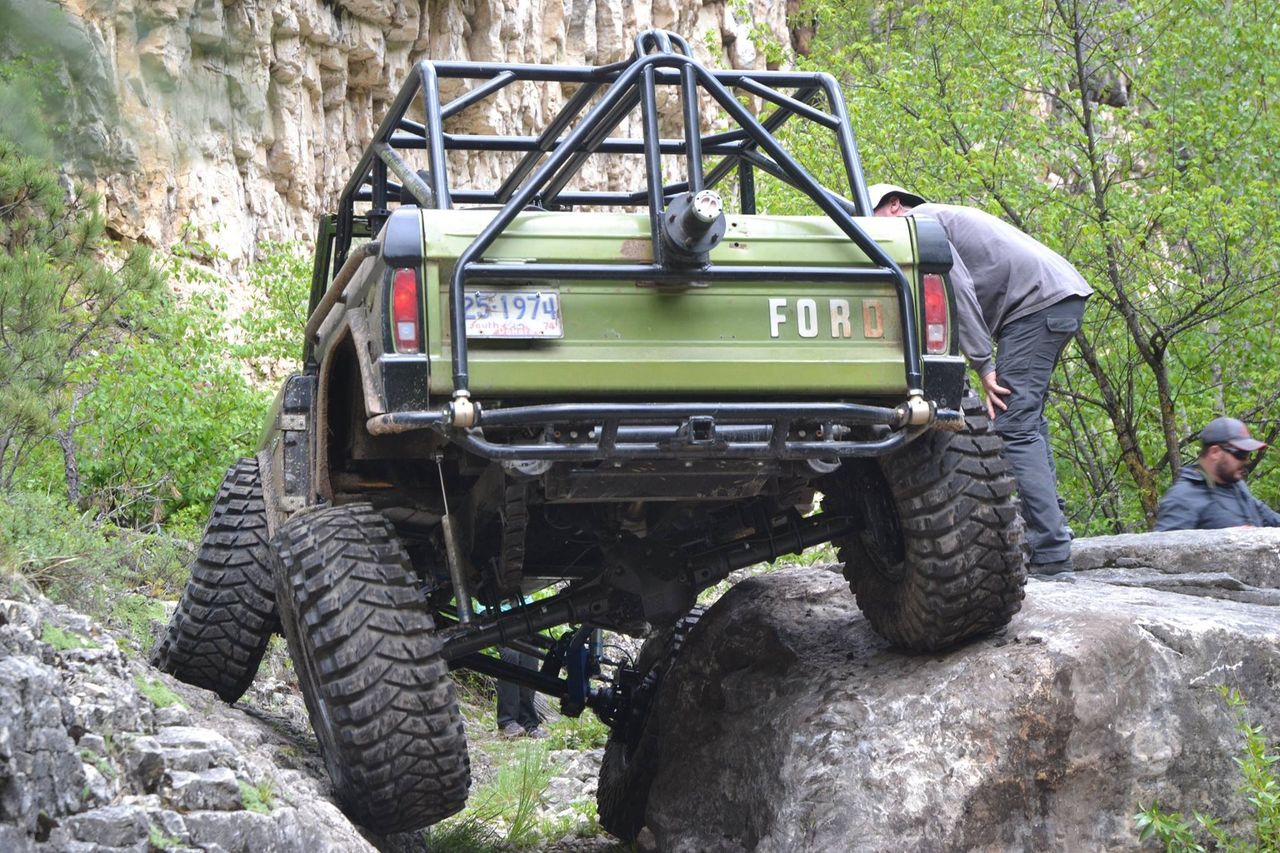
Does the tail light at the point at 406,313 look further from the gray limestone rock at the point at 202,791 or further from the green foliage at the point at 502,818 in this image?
the green foliage at the point at 502,818

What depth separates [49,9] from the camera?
1.80 metres

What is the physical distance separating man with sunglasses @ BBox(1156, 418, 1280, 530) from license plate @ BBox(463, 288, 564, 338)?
13.9 ft

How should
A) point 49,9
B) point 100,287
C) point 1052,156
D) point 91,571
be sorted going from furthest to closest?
point 1052,156 < point 100,287 < point 91,571 < point 49,9

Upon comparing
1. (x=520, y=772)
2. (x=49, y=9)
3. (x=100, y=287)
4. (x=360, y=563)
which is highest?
(x=100, y=287)

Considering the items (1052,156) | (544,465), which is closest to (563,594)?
(544,465)

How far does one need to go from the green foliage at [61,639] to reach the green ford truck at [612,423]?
0.61 metres

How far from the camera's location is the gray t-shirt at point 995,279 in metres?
5.75

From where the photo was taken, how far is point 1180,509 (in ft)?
25.1

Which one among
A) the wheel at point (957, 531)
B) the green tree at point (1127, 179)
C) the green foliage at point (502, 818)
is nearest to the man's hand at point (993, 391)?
the wheel at point (957, 531)

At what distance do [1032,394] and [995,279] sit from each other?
0.48m

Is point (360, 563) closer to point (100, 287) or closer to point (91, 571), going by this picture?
point (91, 571)

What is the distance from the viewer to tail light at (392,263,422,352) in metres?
3.87

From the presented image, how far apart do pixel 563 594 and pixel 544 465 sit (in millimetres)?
1216

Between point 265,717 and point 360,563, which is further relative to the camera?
point 265,717
